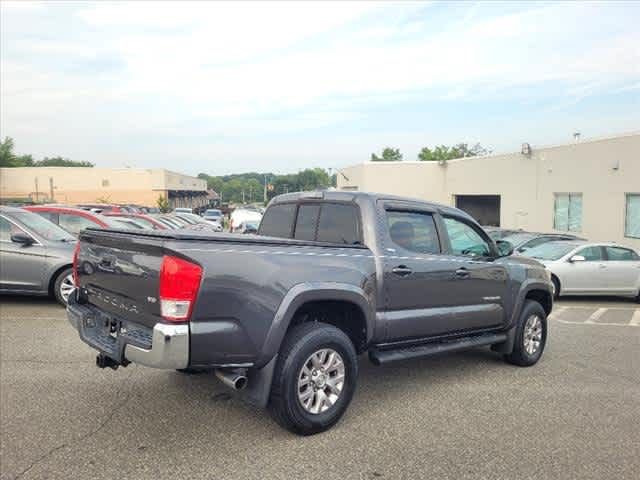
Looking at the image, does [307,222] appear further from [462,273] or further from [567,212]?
[567,212]

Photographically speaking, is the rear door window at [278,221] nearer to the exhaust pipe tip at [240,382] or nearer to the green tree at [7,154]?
the exhaust pipe tip at [240,382]

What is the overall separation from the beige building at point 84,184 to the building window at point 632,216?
55.9 metres

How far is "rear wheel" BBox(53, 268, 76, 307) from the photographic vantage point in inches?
326

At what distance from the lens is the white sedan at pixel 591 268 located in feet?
38.5

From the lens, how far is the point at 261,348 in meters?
3.84

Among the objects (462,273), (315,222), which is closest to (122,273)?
(315,222)

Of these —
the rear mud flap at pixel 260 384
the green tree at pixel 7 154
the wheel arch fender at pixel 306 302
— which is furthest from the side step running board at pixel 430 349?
the green tree at pixel 7 154

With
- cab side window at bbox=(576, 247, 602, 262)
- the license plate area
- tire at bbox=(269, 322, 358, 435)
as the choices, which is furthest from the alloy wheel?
cab side window at bbox=(576, 247, 602, 262)

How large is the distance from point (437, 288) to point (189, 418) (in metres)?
2.48

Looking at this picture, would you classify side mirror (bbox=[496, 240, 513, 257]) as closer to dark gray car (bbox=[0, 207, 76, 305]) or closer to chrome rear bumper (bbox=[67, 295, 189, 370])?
chrome rear bumper (bbox=[67, 295, 189, 370])

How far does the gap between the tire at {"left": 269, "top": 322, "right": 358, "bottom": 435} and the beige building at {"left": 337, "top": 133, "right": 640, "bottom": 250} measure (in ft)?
58.1

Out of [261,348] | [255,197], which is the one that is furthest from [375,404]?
[255,197]

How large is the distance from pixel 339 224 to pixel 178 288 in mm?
1919

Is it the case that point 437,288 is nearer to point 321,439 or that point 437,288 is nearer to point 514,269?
point 514,269
